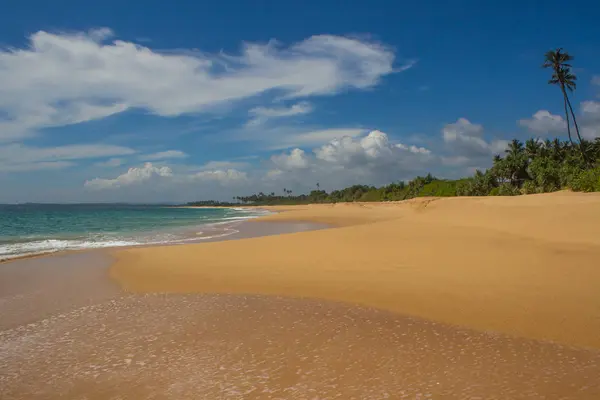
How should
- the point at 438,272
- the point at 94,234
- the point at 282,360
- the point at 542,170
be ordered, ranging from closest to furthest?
the point at 282,360 → the point at 438,272 → the point at 94,234 → the point at 542,170

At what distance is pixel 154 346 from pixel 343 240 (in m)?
12.5

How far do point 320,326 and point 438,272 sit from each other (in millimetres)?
5029

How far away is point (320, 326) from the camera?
6.83m

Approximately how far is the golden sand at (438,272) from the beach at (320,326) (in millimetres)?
60

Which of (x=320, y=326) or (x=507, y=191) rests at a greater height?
(x=507, y=191)

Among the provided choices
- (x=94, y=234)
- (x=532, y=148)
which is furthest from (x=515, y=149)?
(x=94, y=234)

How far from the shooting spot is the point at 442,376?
4734 mm

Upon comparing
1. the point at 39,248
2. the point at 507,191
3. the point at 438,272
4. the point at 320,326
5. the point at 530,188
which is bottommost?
the point at 320,326

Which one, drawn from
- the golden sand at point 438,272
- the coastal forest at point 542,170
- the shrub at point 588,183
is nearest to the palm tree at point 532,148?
the coastal forest at point 542,170

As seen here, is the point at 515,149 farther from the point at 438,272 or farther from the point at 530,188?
the point at 438,272

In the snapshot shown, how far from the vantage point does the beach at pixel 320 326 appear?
15.4ft

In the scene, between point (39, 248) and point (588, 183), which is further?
point (588, 183)

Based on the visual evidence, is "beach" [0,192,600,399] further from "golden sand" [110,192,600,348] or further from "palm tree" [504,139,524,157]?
"palm tree" [504,139,524,157]

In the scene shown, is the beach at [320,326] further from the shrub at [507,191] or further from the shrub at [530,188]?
the shrub at [507,191]
